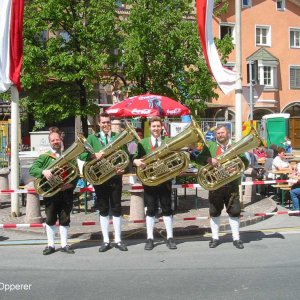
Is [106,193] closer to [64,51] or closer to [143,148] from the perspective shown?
[143,148]

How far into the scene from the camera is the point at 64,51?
1661cm

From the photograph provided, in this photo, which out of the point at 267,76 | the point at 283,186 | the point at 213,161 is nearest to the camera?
the point at 213,161

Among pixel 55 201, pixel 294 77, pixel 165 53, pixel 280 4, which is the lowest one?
pixel 55 201

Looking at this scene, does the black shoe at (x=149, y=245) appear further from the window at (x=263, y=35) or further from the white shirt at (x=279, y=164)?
the window at (x=263, y=35)

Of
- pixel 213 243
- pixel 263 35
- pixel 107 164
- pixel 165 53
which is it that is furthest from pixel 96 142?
pixel 263 35

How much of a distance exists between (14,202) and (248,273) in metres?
5.58

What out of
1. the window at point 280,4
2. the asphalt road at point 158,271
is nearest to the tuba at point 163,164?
the asphalt road at point 158,271

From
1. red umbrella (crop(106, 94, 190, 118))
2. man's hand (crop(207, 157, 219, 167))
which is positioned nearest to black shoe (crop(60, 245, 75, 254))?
man's hand (crop(207, 157, 219, 167))

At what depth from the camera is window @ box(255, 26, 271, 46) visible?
124 feet

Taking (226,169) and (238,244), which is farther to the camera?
(238,244)

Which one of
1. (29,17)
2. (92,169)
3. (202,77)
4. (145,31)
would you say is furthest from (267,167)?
(29,17)

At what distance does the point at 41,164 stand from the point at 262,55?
107 ft

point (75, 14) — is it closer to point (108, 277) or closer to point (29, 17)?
point (29, 17)

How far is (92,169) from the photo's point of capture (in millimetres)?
6848
